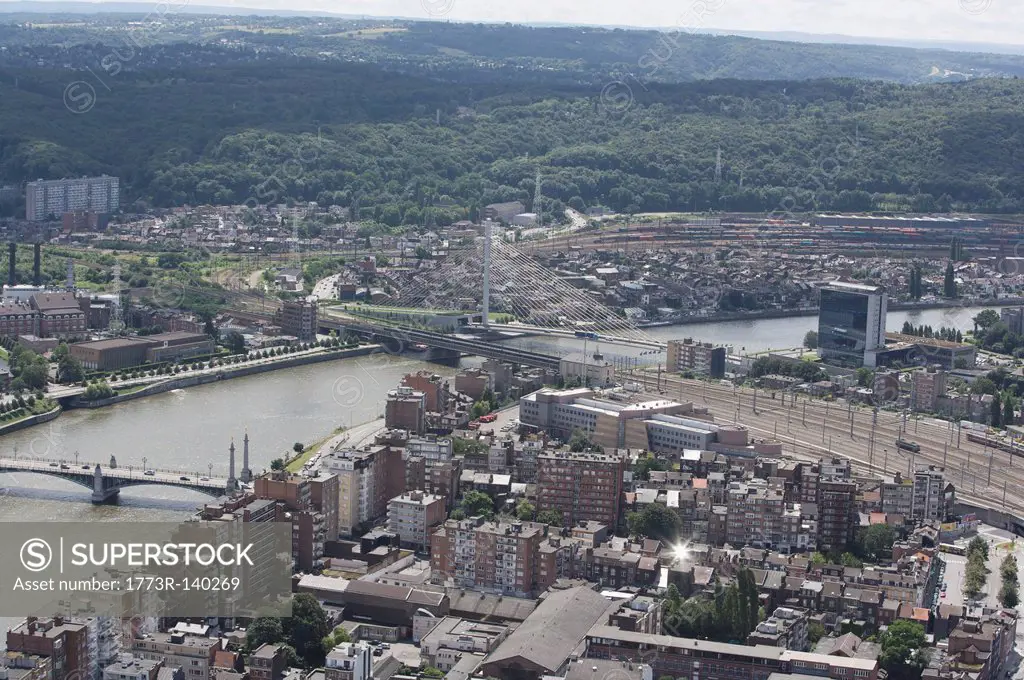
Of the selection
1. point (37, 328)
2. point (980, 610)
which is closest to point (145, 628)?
point (980, 610)

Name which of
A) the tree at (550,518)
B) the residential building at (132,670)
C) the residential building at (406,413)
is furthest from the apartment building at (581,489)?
the residential building at (132,670)

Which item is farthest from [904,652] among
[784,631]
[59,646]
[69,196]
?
[69,196]

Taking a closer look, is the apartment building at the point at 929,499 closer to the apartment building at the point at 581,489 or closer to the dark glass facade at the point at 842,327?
the apartment building at the point at 581,489

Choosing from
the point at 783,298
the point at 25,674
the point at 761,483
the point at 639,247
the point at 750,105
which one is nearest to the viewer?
the point at 25,674

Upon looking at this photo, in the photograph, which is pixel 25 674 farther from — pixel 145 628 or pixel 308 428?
pixel 308 428

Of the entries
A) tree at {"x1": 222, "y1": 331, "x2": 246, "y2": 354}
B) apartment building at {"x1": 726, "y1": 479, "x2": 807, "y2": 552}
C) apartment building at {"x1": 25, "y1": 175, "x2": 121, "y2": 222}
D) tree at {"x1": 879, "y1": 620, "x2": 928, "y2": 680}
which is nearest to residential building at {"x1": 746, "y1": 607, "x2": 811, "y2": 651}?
tree at {"x1": 879, "y1": 620, "x2": 928, "y2": 680}

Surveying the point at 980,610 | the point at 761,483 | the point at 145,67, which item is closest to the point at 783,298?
the point at 761,483

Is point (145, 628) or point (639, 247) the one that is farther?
point (639, 247)

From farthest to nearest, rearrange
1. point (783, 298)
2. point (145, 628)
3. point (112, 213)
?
point (112, 213) → point (783, 298) → point (145, 628)
